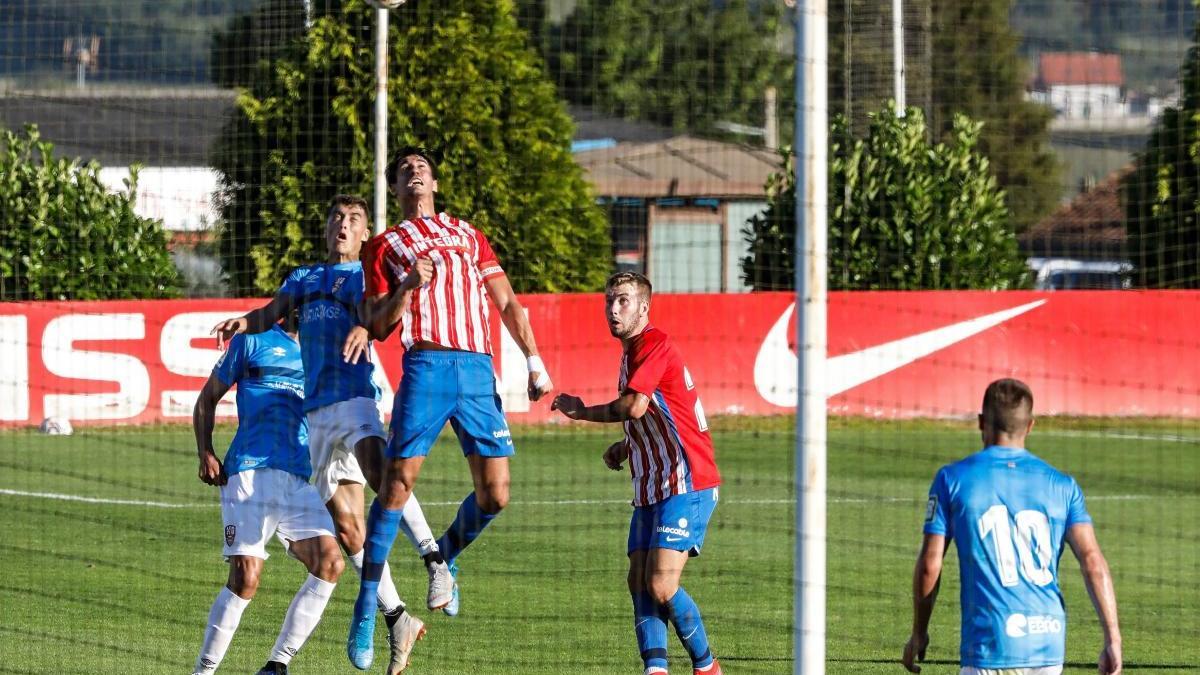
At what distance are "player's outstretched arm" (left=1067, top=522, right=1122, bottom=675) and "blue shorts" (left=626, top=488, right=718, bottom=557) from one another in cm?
190

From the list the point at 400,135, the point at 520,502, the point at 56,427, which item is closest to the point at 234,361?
the point at 520,502

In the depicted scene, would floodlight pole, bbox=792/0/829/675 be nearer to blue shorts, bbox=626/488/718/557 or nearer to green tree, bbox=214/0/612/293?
blue shorts, bbox=626/488/718/557

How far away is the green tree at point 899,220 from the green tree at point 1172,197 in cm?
176

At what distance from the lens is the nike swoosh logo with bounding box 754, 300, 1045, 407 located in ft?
64.8

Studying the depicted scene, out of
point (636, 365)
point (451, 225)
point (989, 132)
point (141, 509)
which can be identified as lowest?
point (141, 509)

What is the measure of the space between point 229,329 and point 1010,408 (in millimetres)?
3482

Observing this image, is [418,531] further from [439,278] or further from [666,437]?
[666,437]

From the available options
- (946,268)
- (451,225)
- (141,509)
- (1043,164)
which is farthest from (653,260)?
(1043,164)

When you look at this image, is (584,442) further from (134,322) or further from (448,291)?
(448,291)

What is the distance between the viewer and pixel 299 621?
23.3ft

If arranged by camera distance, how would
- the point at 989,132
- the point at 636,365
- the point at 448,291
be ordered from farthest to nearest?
the point at 989,132
the point at 448,291
the point at 636,365

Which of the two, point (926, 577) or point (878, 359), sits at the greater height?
point (878, 359)

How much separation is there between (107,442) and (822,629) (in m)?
14.7

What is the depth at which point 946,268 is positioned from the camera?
845 inches
